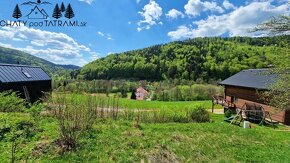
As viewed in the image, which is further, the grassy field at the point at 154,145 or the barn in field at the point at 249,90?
the barn in field at the point at 249,90

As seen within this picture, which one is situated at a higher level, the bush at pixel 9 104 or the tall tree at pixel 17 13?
the tall tree at pixel 17 13

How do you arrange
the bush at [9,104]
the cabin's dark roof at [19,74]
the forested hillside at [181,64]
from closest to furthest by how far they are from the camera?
1. the bush at [9,104]
2. the cabin's dark roof at [19,74]
3. the forested hillside at [181,64]

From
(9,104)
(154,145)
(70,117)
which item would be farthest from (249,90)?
(9,104)

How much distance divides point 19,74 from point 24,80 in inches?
31.0

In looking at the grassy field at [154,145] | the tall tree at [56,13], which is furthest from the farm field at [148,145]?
the tall tree at [56,13]

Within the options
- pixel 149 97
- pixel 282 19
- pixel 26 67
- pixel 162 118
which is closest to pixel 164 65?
pixel 149 97

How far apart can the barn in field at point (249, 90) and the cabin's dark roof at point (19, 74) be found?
19829 millimetres

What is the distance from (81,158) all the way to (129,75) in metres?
93.6

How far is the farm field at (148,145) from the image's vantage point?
8164 mm

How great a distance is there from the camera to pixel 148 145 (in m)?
9.66

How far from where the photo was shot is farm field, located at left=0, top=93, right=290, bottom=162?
8164 mm

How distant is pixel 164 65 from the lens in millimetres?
94250

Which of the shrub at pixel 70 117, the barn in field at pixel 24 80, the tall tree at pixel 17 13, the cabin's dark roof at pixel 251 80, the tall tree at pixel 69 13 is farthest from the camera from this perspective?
the cabin's dark roof at pixel 251 80

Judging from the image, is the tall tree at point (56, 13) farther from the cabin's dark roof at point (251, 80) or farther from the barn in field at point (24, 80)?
the cabin's dark roof at point (251, 80)
